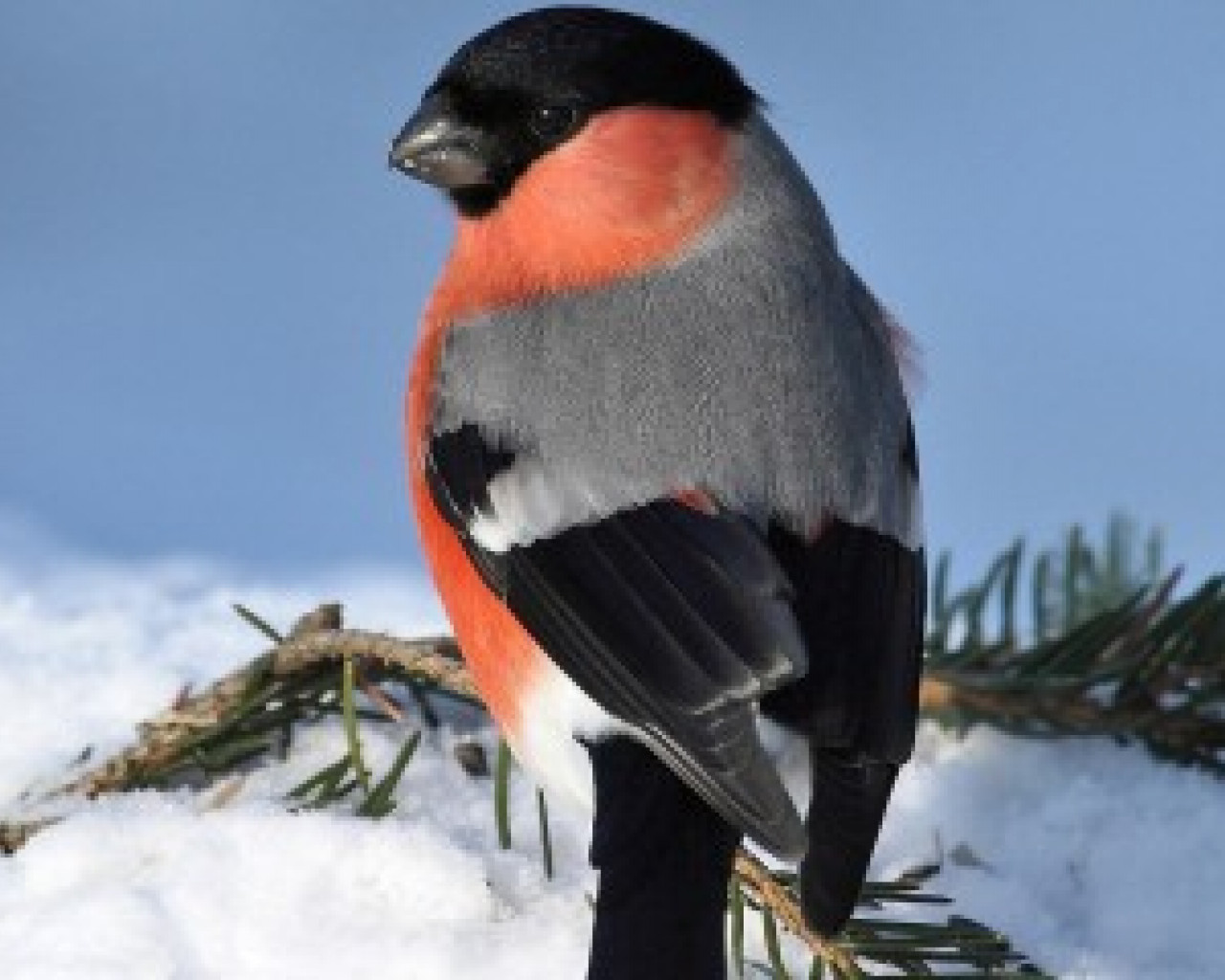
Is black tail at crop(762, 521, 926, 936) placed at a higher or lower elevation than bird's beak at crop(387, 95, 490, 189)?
lower

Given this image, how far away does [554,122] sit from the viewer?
2797mm

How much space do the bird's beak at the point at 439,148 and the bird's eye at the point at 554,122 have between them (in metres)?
0.07

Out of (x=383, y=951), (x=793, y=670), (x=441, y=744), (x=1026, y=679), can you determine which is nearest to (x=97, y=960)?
(x=383, y=951)

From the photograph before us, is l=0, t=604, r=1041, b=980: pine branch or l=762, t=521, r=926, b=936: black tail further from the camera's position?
l=0, t=604, r=1041, b=980: pine branch

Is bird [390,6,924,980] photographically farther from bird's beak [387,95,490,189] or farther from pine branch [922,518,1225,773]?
pine branch [922,518,1225,773]

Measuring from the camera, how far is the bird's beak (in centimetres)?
277

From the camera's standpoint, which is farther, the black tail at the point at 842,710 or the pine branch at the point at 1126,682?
the pine branch at the point at 1126,682

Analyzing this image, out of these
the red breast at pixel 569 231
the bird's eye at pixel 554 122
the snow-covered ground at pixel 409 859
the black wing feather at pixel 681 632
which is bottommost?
the snow-covered ground at pixel 409 859

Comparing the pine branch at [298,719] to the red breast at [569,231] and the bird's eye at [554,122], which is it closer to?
the red breast at [569,231]

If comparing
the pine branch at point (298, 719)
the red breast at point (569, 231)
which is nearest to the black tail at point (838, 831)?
the pine branch at point (298, 719)

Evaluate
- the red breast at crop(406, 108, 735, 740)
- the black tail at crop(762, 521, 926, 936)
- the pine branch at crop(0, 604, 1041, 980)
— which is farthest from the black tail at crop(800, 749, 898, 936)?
the red breast at crop(406, 108, 735, 740)

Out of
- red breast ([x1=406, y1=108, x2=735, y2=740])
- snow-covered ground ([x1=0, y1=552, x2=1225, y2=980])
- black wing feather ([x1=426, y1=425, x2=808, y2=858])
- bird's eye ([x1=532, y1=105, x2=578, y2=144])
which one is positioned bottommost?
snow-covered ground ([x1=0, y1=552, x2=1225, y2=980])

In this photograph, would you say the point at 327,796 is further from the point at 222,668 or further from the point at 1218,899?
the point at 1218,899

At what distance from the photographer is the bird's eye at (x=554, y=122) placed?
2.79 m
